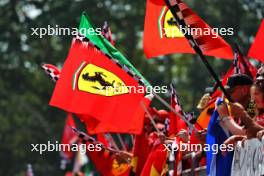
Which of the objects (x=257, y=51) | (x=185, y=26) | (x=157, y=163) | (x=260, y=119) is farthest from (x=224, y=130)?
(x=157, y=163)

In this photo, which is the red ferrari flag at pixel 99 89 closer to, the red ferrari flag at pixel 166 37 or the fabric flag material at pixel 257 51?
the red ferrari flag at pixel 166 37

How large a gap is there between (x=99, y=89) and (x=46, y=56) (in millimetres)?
23952

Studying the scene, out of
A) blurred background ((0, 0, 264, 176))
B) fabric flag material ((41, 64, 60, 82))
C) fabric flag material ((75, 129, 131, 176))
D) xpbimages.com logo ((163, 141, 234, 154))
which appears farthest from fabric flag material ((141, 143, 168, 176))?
blurred background ((0, 0, 264, 176))

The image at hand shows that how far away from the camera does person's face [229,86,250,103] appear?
10.0m

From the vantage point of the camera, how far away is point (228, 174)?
32.8 feet

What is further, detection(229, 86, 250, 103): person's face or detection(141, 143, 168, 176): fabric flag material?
detection(141, 143, 168, 176): fabric flag material

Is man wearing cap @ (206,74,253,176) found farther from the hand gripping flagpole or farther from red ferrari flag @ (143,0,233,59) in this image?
red ferrari flag @ (143,0,233,59)

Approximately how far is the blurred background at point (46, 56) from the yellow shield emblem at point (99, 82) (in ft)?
71.2

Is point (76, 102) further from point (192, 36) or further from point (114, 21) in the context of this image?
point (114, 21)

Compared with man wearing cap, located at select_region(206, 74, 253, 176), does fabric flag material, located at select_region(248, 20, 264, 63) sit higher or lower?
higher

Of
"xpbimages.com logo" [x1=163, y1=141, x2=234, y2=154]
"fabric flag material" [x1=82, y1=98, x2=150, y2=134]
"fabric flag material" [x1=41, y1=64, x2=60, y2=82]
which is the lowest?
"xpbimages.com logo" [x1=163, y1=141, x2=234, y2=154]

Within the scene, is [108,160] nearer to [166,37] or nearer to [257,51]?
[166,37]

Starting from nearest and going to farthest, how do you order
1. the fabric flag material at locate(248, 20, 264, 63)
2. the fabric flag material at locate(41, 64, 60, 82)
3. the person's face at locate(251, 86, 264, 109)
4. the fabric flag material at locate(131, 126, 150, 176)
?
1. the person's face at locate(251, 86, 264, 109)
2. the fabric flag material at locate(248, 20, 264, 63)
3. the fabric flag material at locate(131, 126, 150, 176)
4. the fabric flag material at locate(41, 64, 60, 82)

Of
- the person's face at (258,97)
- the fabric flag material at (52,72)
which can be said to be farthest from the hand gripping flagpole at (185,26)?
the fabric flag material at (52,72)
